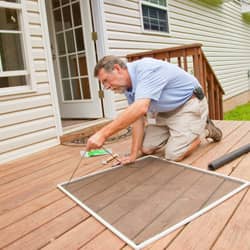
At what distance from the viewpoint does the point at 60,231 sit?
1358 mm

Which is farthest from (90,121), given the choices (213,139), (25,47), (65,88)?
(213,139)

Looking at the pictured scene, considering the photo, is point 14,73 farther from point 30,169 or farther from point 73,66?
point 73,66

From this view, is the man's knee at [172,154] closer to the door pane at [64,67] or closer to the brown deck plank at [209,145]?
the brown deck plank at [209,145]

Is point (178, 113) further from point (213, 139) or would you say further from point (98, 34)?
point (98, 34)

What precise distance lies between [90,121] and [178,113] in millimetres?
1855

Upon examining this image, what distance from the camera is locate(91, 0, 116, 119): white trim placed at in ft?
12.9

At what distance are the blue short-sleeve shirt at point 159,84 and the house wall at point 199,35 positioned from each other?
2.01 metres

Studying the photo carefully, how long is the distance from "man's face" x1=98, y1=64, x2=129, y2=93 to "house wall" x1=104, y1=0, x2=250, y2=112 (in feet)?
7.25

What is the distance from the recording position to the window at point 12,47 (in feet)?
9.41

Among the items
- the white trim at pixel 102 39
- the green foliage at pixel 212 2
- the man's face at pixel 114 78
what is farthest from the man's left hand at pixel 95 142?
the green foliage at pixel 212 2

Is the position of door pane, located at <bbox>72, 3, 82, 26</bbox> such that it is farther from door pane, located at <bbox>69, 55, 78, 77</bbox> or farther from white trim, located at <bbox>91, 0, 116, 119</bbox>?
door pane, located at <bbox>69, 55, 78, 77</bbox>

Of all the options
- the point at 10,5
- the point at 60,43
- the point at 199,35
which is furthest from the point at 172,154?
the point at 199,35

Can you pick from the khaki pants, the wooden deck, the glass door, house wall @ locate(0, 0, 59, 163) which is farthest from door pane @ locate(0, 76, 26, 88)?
the khaki pants

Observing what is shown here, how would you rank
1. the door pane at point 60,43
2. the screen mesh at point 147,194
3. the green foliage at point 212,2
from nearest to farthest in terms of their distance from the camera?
the screen mesh at point 147,194 → the door pane at point 60,43 → the green foliage at point 212,2
